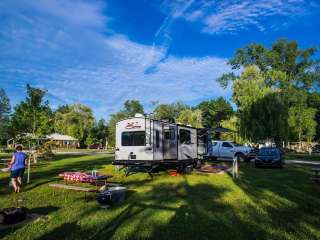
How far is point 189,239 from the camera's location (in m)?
5.96

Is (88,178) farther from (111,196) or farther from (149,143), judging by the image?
(149,143)

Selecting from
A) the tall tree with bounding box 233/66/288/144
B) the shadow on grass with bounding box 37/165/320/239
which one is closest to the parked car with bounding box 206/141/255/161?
the tall tree with bounding box 233/66/288/144

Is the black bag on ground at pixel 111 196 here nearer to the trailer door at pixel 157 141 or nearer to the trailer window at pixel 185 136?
the trailer door at pixel 157 141

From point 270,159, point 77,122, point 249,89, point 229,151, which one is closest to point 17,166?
point 270,159

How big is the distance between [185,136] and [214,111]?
7017 centimetres

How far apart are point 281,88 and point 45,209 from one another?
42.8 metres

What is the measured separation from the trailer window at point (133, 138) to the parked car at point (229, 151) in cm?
1266

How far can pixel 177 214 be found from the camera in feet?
25.6

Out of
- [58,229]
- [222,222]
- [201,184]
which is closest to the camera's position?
[58,229]

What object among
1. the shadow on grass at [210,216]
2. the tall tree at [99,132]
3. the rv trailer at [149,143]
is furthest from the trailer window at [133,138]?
the tall tree at [99,132]

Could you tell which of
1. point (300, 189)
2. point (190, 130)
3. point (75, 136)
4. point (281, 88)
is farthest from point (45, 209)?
point (75, 136)

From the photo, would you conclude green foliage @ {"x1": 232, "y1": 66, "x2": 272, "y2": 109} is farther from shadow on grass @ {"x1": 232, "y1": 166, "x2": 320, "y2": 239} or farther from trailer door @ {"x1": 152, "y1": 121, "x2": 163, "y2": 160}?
shadow on grass @ {"x1": 232, "y1": 166, "x2": 320, "y2": 239}

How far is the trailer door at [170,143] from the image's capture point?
16691mm

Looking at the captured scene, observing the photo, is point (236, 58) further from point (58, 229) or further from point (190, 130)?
point (58, 229)
